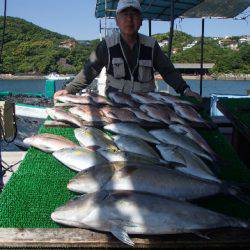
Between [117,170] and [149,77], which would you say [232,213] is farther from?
[149,77]

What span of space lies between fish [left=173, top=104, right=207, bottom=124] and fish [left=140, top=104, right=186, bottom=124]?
3.4 inches

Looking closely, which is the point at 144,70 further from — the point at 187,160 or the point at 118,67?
the point at 187,160

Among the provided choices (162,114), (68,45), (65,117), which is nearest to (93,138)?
(65,117)

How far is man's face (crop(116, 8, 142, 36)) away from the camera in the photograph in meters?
4.52

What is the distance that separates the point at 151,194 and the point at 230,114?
2.40 metres

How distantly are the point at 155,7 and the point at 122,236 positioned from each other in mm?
9830

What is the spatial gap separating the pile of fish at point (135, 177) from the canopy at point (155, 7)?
6869 millimetres

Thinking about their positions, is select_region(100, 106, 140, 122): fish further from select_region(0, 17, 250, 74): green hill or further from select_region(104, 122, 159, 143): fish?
select_region(0, 17, 250, 74): green hill

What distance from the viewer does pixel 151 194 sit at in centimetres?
185

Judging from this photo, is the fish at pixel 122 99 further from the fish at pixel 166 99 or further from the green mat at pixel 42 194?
the green mat at pixel 42 194

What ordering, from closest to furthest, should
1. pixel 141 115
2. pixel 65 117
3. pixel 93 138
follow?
pixel 93 138 < pixel 65 117 < pixel 141 115

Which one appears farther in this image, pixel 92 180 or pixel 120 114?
pixel 120 114

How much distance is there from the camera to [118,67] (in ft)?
15.9

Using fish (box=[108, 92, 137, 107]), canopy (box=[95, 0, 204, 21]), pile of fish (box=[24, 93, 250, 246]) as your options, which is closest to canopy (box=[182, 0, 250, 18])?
canopy (box=[95, 0, 204, 21])
